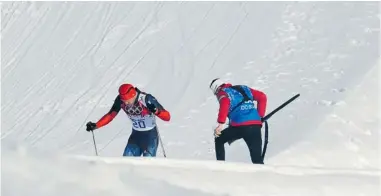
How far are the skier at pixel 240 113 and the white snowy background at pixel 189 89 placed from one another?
20.2 inches

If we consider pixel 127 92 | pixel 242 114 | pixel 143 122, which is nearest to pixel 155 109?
pixel 127 92

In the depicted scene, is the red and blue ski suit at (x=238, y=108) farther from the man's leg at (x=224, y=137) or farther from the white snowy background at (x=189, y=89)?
the white snowy background at (x=189, y=89)

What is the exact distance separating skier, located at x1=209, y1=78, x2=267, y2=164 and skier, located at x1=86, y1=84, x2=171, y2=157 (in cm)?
66

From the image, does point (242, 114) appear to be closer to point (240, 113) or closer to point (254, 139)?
point (240, 113)

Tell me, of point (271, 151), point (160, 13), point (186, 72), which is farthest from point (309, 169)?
point (160, 13)

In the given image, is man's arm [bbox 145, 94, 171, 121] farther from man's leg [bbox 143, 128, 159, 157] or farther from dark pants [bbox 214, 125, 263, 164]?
dark pants [bbox 214, 125, 263, 164]

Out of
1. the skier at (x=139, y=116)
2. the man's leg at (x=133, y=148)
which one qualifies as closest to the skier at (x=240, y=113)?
the skier at (x=139, y=116)

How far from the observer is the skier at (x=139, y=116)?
8.27 meters

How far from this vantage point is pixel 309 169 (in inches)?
246

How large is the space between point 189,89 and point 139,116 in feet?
21.6

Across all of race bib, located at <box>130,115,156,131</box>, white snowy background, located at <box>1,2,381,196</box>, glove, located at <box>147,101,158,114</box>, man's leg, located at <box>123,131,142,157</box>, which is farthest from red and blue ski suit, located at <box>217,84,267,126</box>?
man's leg, located at <box>123,131,142,157</box>

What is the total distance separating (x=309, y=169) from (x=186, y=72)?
32.5ft

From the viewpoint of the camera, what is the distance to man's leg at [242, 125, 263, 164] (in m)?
8.31

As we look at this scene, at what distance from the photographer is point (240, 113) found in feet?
27.0
